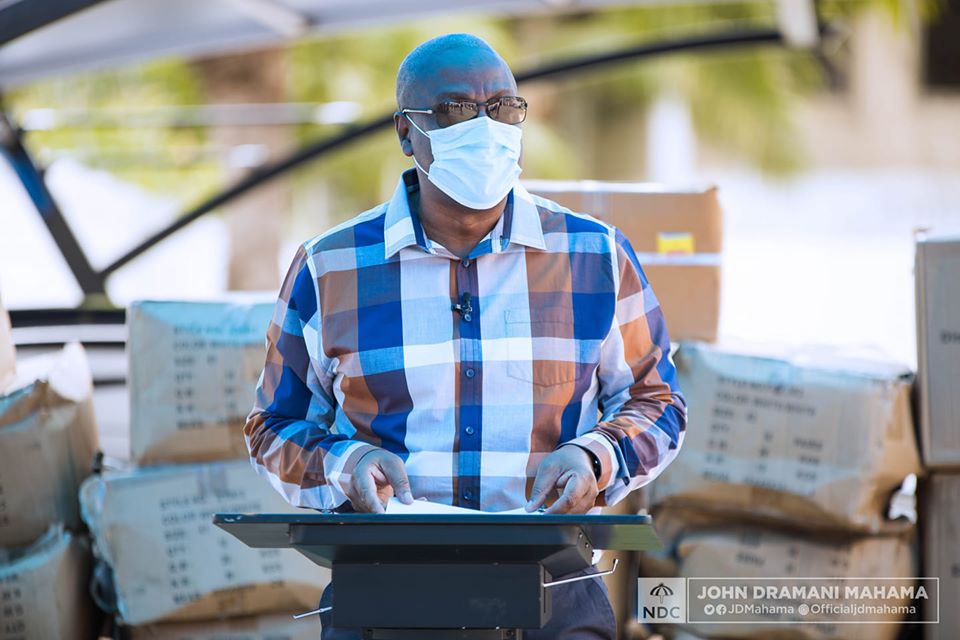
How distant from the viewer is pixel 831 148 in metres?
21.1

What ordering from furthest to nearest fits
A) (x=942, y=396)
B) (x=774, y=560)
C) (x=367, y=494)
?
(x=774, y=560) < (x=942, y=396) < (x=367, y=494)

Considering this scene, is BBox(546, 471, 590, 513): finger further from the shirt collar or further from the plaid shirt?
the shirt collar

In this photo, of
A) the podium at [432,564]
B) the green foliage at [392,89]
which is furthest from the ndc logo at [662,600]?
the green foliage at [392,89]

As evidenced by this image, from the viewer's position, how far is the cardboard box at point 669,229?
3193 mm

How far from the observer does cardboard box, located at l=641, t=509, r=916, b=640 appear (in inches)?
115

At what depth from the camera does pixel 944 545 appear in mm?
2926

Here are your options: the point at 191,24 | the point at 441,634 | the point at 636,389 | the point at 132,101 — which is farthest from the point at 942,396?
the point at 132,101

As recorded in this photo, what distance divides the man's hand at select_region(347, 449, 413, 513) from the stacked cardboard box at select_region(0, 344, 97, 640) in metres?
1.52

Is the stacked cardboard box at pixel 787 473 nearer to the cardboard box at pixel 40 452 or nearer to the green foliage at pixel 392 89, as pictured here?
the cardboard box at pixel 40 452

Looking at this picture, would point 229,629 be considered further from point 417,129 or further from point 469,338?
point 417,129

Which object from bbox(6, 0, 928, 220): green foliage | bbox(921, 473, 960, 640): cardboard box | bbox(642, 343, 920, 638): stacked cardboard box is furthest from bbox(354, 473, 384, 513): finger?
bbox(6, 0, 928, 220): green foliage

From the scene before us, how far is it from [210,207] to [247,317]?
10.7 ft

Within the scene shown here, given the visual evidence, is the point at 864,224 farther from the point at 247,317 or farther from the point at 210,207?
the point at 247,317

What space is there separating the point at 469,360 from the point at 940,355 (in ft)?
4.95
